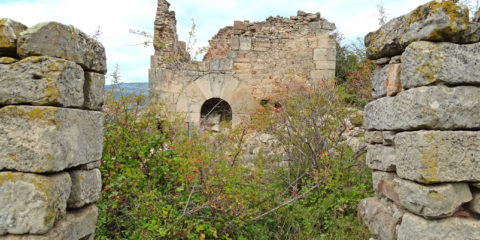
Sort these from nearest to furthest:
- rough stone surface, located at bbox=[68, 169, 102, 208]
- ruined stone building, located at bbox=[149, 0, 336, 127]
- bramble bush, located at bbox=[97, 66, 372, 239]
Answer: rough stone surface, located at bbox=[68, 169, 102, 208]
bramble bush, located at bbox=[97, 66, 372, 239]
ruined stone building, located at bbox=[149, 0, 336, 127]

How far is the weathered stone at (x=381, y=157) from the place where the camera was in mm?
2684

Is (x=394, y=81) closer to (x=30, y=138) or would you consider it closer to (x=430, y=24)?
(x=430, y=24)

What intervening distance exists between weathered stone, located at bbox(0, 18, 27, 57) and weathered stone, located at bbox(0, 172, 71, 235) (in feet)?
2.47

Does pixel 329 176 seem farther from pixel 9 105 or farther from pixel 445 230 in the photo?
pixel 9 105

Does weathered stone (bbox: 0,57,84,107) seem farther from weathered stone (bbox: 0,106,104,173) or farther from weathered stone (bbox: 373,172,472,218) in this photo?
weathered stone (bbox: 373,172,472,218)

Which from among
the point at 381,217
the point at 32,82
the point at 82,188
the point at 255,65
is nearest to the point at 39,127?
the point at 32,82

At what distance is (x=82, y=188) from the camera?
230 centimetres

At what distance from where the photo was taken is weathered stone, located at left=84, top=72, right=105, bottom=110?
7.84ft

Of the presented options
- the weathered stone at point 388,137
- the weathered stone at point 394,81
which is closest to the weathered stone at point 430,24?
the weathered stone at point 394,81

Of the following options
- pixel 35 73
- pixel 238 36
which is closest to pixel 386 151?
pixel 35 73

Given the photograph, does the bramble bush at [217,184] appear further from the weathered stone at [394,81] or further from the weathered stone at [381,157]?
the weathered stone at [394,81]

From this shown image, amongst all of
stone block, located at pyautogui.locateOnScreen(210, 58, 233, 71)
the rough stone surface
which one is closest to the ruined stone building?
stone block, located at pyautogui.locateOnScreen(210, 58, 233, 71)

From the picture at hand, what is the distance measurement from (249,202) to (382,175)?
61.6 inches

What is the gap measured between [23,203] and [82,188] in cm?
42
